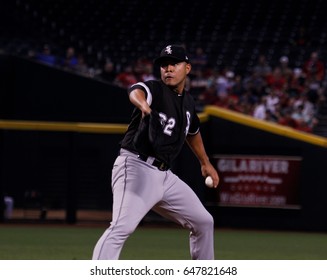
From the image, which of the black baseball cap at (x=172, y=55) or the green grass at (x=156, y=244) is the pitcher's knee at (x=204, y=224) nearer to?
the black baseball cap at (x=172, y=55)

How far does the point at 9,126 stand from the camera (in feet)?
48.9

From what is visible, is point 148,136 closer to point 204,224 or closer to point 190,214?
point 190,214

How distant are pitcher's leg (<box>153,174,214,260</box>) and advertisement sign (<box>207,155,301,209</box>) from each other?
8173 mm

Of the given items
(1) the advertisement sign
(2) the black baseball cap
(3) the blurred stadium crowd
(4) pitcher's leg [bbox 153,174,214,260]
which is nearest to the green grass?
(1) the advertisement sign

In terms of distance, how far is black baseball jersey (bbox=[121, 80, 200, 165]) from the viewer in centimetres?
636

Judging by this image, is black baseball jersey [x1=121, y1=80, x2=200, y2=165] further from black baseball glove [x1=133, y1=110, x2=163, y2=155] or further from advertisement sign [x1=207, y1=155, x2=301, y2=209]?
advertisement sign [x1=207, y1=155, x2=301, y2=209]

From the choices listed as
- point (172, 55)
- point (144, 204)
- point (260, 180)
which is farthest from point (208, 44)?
point (144, 204)

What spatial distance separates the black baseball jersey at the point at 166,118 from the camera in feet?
20.9

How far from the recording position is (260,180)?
14727 millimetres

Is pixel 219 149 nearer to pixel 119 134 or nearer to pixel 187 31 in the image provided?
pixel 119 134

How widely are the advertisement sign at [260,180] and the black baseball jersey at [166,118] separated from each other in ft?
27.1

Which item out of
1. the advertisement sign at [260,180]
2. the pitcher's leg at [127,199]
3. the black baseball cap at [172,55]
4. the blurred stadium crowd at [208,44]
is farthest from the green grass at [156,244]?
the blurred stadium crowd at [208,44]

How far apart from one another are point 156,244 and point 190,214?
4751mm

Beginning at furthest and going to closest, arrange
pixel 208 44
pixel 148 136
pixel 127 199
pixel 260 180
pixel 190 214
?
1. pixel 208 44
2. pixel 260 180
3. pixel 190 214
4. pixel 148 136
5. pixel 127 199
